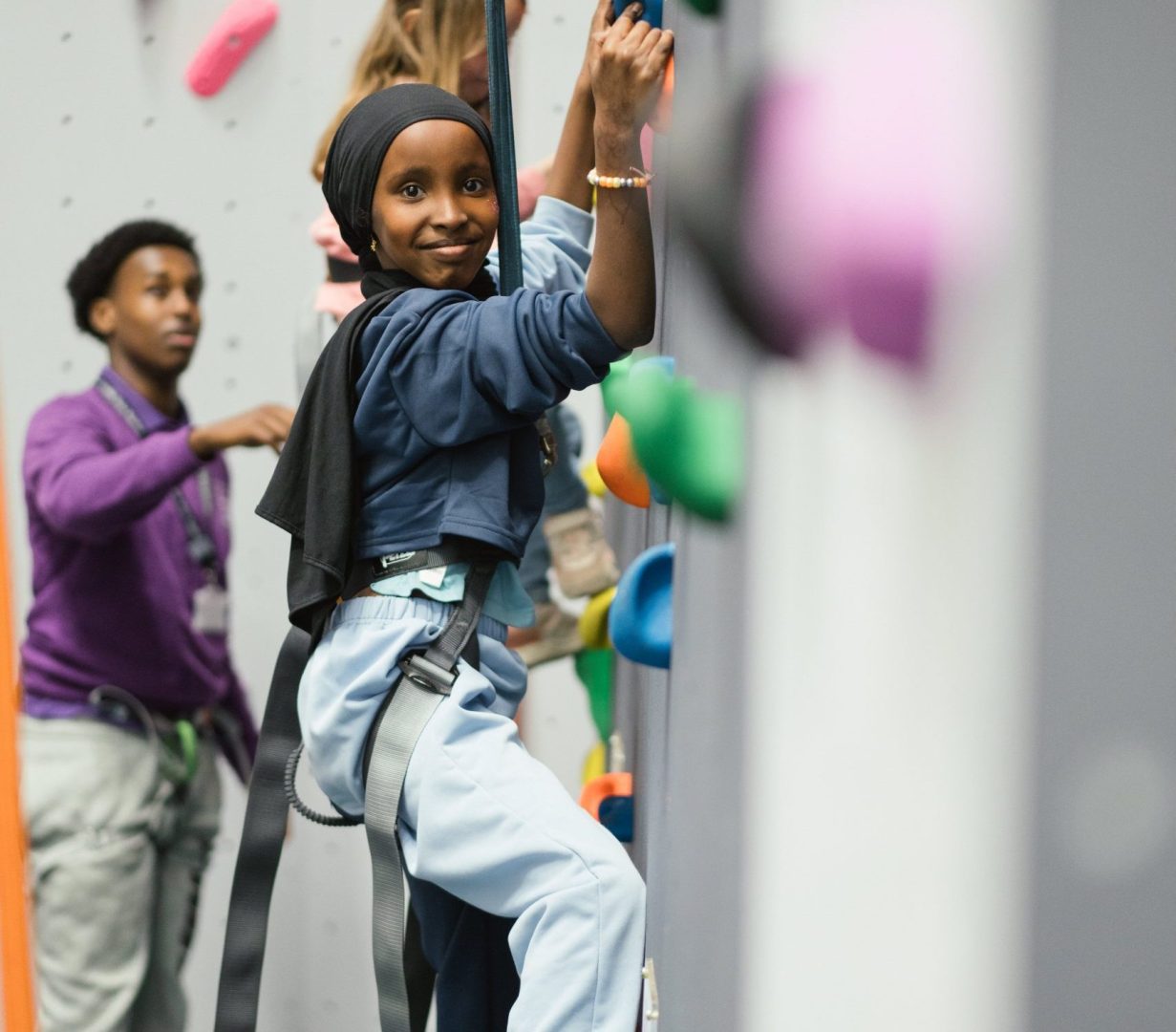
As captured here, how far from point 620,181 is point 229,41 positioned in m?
1.56

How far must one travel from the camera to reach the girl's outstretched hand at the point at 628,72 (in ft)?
3.21

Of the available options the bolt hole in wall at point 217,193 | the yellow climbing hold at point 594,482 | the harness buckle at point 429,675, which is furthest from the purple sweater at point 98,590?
the harness buckle at point 429,675

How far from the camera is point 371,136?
118 cm

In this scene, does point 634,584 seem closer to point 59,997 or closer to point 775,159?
point 775,159

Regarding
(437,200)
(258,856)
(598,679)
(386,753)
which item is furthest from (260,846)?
(598,679)

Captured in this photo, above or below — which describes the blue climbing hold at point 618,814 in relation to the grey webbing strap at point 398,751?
below

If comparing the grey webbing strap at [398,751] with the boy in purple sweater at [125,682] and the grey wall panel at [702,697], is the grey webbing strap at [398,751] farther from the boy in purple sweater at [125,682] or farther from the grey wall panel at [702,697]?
the boy in purple sweater at [125,682]

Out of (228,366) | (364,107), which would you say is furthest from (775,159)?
(228,366)

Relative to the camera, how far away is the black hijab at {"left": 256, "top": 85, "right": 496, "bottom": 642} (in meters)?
1.15

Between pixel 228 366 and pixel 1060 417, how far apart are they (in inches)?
80.0

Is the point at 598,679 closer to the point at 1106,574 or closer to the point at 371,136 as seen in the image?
the point at 371,136

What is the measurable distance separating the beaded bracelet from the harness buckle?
35 cm

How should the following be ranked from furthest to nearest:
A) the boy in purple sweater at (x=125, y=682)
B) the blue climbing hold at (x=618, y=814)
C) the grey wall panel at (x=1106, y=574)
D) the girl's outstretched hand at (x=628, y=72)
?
the boy in purple sweater at (x=125, y=682) → the blue climbing hold at (x=618, y=814) → the girl's outstretched hand at (x=628, y=72) → the grey wall panel at (x=1106, y=574)

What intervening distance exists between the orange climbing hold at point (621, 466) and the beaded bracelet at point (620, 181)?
188 mm
